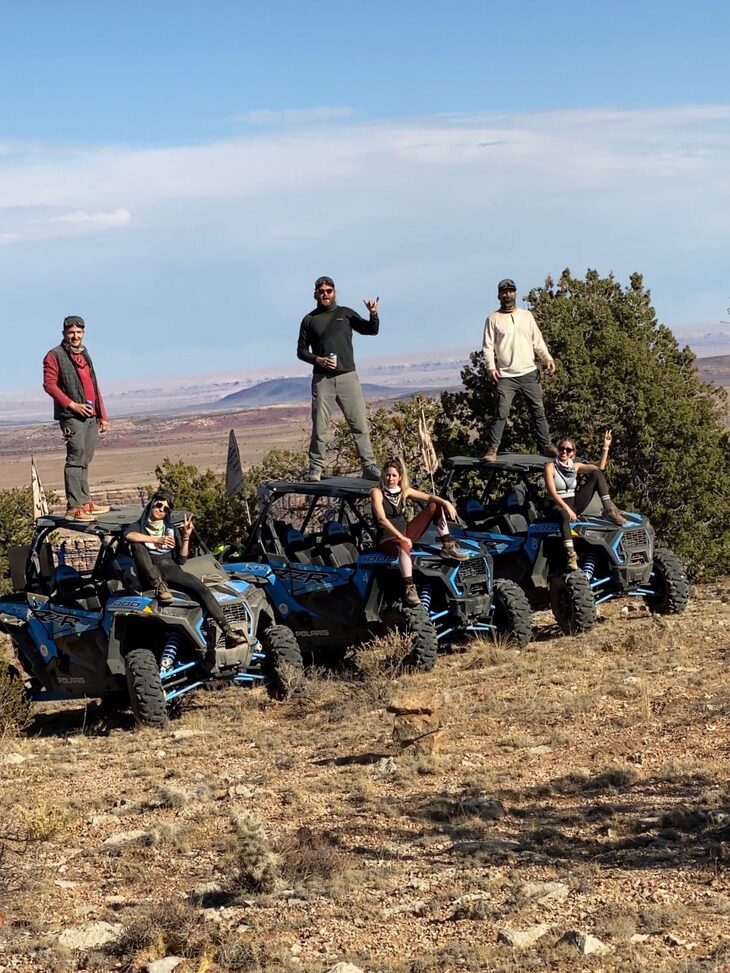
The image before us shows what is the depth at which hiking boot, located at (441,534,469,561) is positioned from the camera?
1511cm

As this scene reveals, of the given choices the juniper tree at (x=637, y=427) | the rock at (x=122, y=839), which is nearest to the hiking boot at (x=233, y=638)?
the rock at (x=122, y=839)

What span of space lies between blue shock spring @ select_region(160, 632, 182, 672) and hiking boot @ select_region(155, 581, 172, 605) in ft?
1.21

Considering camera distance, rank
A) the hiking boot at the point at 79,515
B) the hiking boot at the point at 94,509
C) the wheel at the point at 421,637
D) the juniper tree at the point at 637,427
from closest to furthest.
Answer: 1. the wheel at the point at 421,637
2. the hiking boot at the point at 79,515
3. the hiking boot at the point at 94,509
4. the juniper tree at the point at 637,427

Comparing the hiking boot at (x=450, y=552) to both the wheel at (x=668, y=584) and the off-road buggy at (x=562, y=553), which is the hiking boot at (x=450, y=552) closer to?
the off-road buggy at (x=562, y=553)

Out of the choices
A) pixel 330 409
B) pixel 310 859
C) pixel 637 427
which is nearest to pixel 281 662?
pixel 330 409

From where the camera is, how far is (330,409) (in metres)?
17.3

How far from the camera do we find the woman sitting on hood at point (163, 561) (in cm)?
1376

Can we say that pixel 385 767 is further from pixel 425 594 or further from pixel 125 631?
pixel 425 594

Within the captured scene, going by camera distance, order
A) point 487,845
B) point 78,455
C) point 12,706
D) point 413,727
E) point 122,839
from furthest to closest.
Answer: point 78,455, point 12,706, point 413,727, point 122,839, point 487,845

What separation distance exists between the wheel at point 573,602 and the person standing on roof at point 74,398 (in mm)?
4928

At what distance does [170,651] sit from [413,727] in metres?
3.04

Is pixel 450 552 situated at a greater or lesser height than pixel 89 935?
greater

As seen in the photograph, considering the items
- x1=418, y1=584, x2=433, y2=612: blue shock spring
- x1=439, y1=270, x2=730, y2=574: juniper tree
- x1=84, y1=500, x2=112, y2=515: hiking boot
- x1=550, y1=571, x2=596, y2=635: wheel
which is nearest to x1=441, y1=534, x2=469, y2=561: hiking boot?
x1=418, y1=584, x2=433, y2=612: blue shock spring

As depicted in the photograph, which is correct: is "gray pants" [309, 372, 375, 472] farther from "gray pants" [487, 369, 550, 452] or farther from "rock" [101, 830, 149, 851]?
"rock" [101, 830, 149, 851]
